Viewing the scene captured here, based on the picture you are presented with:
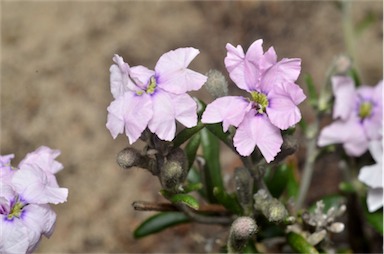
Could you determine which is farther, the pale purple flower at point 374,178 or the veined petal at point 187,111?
the pale purple flower at point 374,178

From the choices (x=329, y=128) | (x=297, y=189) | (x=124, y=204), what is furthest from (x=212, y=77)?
(x=124, y=204)

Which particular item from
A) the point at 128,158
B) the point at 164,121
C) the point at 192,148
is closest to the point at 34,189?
the point at 128,158

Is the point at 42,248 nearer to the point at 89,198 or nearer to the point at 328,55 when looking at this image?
the point at 89,198

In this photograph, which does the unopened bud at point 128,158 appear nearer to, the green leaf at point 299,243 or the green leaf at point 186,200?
the green leaf at point 186,200

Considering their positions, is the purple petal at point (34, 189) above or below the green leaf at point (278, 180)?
above

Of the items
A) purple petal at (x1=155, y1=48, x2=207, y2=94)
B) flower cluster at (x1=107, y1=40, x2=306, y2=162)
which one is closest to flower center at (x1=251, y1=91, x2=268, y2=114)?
flower cluster at (x1=107, y1=40, x2=306, y2=162)

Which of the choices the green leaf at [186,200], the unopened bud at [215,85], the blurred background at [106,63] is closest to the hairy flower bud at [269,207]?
the green leaf at [186,200]
